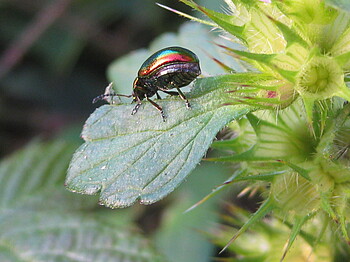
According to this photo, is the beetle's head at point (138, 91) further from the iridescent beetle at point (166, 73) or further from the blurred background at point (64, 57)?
the blurred background at point (64, 57)

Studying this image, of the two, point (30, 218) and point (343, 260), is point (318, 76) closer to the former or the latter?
point (343, 260)

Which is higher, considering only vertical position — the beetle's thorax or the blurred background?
the beetle's thorax

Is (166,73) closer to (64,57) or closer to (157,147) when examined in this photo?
(157,147)

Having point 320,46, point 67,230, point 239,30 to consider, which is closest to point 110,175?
point 239,30

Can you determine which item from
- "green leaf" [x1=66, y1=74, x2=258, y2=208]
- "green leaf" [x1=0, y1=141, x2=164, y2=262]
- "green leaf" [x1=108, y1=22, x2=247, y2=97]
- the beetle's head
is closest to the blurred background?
"green leaf" [x1=0, y1=141, x2=164, y2=262]

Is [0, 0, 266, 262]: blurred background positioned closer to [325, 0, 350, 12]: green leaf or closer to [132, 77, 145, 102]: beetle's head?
[132, 77, 145, 102]: beetle's head
